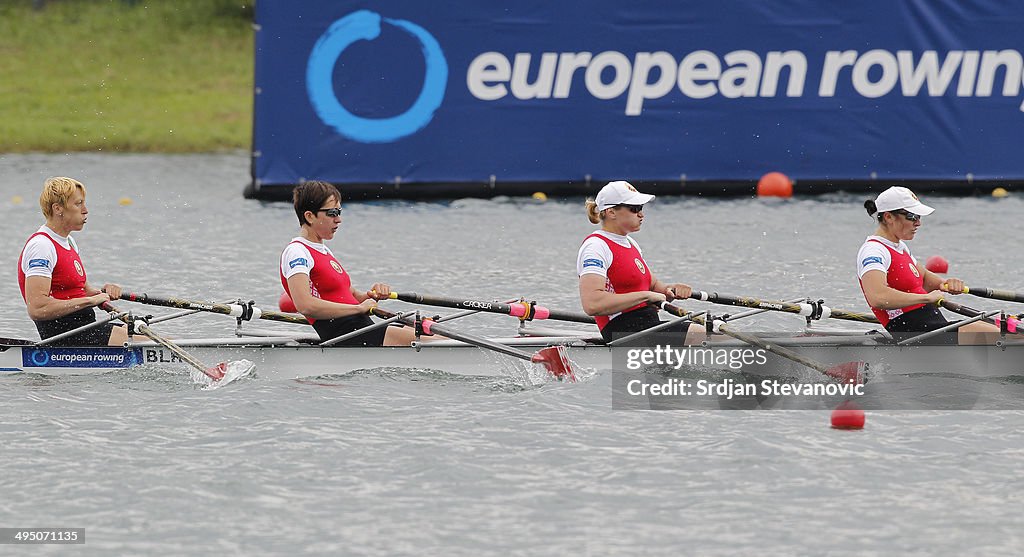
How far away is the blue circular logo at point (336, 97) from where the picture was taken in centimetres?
2195

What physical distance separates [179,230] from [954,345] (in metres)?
12.4

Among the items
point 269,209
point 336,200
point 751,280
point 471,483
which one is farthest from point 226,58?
point 471,483

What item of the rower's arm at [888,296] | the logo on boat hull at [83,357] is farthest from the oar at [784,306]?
the logo on boat hull at [83,357]

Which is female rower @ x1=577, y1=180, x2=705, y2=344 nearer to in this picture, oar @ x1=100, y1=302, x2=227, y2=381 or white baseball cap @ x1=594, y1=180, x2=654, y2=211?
white baseball cap @ x1=594, y1=180, x2=654, y2=211

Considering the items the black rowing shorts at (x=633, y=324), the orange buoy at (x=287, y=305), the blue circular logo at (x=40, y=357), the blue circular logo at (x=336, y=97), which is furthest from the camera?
the blue circular logo at (x=336, y=97)

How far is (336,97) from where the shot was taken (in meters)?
22.2

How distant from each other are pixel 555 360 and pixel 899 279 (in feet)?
8.67

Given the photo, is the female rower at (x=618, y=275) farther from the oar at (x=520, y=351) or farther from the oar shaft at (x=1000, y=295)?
the oar shaft at (x=1000, y=295)

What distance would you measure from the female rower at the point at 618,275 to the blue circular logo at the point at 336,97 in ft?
36.7

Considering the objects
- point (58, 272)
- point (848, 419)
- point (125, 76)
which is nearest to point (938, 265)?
point (848, 419)

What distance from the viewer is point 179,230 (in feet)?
68.6

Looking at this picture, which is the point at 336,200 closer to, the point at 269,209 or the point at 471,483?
the point at 471,483

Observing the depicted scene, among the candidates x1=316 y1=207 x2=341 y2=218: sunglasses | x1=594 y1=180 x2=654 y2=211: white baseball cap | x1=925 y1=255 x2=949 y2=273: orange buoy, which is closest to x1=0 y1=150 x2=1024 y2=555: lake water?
x1=316 y1=207 x2=341 y2=218: sunglasses

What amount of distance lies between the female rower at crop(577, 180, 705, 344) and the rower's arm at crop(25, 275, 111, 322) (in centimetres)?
368
